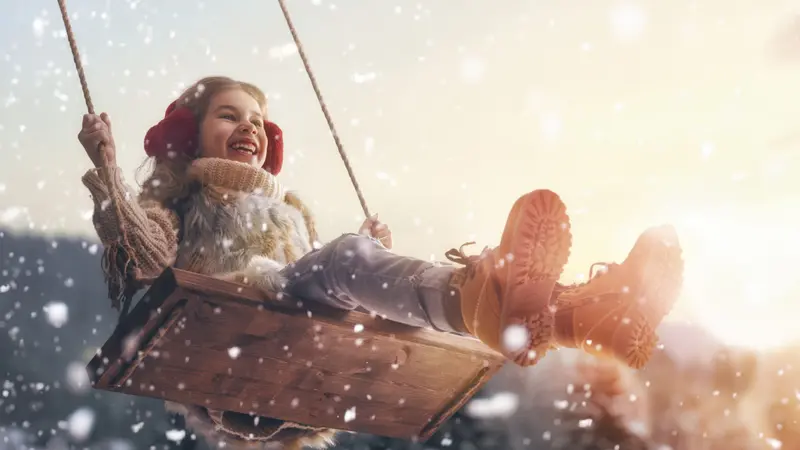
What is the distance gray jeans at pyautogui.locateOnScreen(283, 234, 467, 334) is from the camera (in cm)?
188

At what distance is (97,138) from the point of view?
215cm

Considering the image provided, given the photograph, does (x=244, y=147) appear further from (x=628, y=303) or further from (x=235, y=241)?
(x=628, y=303)

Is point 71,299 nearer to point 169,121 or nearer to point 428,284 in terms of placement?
point 169,121

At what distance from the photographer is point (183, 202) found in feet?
8.54

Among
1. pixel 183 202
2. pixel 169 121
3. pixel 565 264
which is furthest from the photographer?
pixel 169 121

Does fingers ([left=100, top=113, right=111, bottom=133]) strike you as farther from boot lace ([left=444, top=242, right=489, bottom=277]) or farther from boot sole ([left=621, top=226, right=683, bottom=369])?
boot sole ([left=621, top=226, right=683, bottom=369])

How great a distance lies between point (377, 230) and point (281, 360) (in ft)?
2.39

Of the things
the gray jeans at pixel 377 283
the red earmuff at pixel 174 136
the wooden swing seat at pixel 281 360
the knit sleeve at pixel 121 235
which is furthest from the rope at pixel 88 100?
the red earmuff at pixel 174 136

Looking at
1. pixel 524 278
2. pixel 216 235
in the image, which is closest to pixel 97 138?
pixel 216 235

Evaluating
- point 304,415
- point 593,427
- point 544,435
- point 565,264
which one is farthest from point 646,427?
point 565,264

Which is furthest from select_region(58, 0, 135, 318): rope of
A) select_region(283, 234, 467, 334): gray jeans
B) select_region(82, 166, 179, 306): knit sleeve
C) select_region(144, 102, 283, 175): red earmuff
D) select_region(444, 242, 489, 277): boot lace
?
select_region(444, 242, 489, 277): boot lace

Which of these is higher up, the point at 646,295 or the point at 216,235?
the point at 646,295

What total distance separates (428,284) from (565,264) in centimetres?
34

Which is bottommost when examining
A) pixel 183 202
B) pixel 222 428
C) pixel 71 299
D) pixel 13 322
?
pixel 13 322
